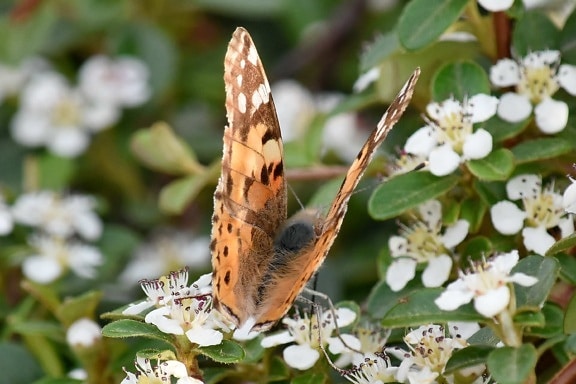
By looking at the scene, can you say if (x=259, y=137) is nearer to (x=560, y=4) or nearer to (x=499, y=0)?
(x=499, y=0)

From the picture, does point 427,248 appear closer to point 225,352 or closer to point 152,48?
point 225,352

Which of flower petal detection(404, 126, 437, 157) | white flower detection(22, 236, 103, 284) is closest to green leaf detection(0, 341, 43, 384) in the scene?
white flower detection(22, 236, 103, 284)

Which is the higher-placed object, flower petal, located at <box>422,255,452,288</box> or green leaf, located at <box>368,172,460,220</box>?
green leaf, located at <box>368,172,460,220</box>

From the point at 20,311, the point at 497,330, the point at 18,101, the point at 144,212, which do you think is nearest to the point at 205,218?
the point at 144,212

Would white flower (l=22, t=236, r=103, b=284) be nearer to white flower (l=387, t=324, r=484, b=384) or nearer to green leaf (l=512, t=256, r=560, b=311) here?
white flower (l=387, t=324, r=484, b=384)

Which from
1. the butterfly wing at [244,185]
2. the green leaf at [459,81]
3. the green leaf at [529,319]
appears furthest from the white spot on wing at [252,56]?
the green leaf at [529,319]

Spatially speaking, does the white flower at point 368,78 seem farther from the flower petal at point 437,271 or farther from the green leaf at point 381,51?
the flower petal at point 437,271

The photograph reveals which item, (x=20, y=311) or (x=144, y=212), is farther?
(x=144, y=212)
